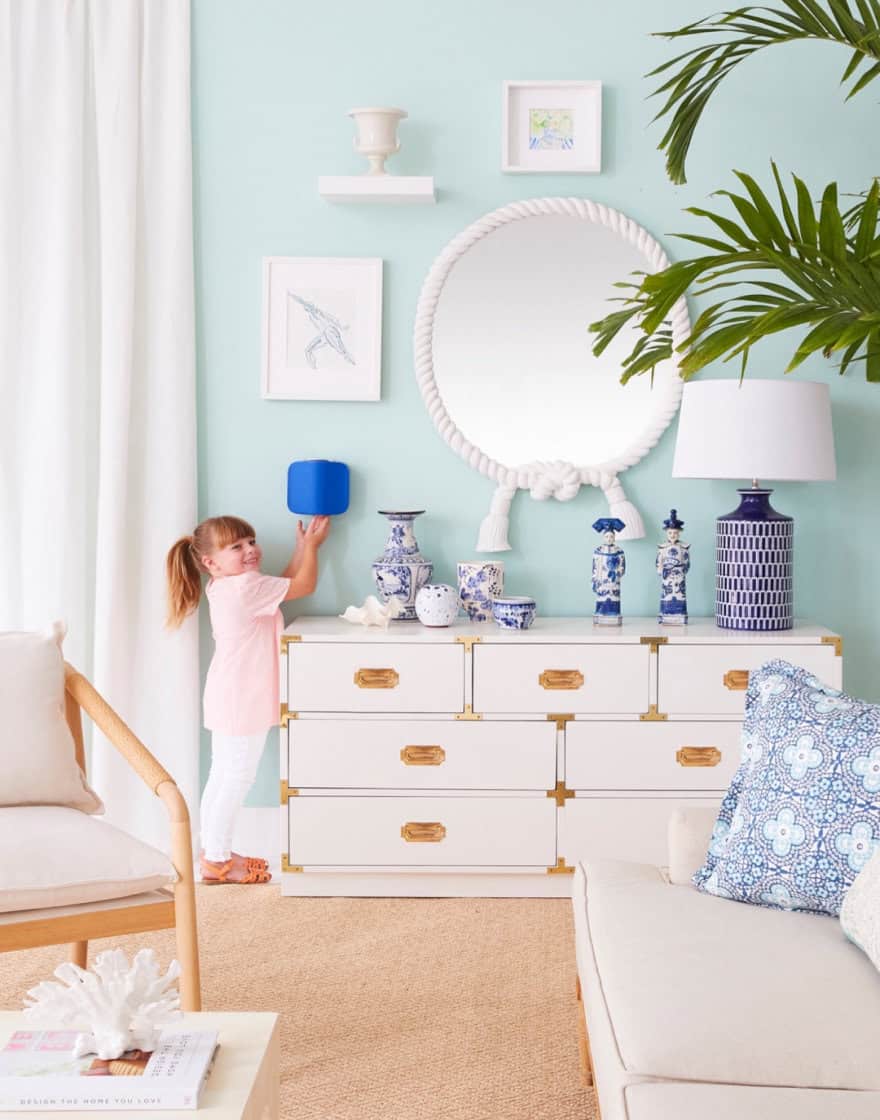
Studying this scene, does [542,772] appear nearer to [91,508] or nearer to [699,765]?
[699,765]

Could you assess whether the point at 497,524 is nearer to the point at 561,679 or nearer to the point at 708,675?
the point at 561,679

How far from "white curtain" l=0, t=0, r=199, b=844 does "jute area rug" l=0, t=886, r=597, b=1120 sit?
2.20ft

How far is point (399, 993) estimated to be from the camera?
272cm

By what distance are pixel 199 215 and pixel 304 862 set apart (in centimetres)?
187

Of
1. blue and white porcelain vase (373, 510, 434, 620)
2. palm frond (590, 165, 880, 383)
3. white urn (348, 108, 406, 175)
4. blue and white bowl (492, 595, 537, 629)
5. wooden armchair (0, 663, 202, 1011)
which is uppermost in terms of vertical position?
white urn (348, 108, 406, 175)

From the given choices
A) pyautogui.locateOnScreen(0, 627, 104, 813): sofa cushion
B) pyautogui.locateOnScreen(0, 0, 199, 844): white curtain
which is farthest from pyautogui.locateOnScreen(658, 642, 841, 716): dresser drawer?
pyautogui.locateOnScreen(0, 627, 104, 813): sofa cushion

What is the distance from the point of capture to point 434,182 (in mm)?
3586

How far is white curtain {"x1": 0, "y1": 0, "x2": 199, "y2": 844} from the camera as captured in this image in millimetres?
3527

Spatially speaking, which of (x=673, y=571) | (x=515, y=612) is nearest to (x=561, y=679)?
(x=515, y=612)

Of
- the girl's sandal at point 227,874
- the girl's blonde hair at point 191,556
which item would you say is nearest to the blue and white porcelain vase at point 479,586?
the girl's blonde hair at point 191,556

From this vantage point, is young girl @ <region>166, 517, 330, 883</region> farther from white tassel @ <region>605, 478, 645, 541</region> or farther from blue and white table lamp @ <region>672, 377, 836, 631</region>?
blue and white table lamp @ <region>672, 377, 836, 631</region>

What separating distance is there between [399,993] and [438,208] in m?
2.17

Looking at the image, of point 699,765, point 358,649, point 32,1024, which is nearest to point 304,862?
point 358,649

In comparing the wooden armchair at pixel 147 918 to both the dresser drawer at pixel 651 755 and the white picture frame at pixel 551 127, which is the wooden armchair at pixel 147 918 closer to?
the dresser drawer at pixel 651 755
